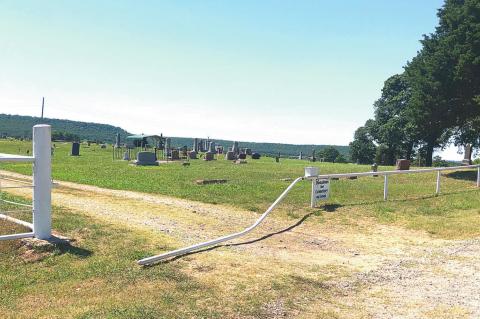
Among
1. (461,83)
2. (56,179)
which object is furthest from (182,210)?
(461,83)

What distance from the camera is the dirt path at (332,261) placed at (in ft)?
18.8

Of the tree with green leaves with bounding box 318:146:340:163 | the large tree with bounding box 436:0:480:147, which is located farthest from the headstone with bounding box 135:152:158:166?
the tree with green leaves with bounding box 318:146:340:163

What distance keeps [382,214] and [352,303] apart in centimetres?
683

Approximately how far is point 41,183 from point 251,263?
3730mm

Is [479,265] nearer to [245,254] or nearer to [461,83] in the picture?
[245,254]

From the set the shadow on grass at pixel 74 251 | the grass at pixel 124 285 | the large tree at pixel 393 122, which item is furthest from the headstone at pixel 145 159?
the large tree at pixel 393 122

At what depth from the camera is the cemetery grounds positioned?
17.9ft

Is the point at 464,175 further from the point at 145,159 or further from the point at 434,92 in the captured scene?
the point at 145,159

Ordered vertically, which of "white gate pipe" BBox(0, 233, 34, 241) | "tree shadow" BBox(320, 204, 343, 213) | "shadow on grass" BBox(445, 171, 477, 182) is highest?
"shadow on grass" BBox(445, 171, 477, 182)

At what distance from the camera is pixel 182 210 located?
39.5 ft

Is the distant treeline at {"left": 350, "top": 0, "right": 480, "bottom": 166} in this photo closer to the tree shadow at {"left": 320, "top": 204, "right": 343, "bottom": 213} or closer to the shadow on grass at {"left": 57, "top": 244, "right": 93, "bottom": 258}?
the tree shadow at {"left": 320, "top": 204, "right": 343, "bottom": 213}

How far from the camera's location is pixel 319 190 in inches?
507

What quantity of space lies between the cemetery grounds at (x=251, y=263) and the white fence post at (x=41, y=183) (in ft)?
1.37

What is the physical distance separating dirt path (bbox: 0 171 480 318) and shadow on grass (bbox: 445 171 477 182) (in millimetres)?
11105
